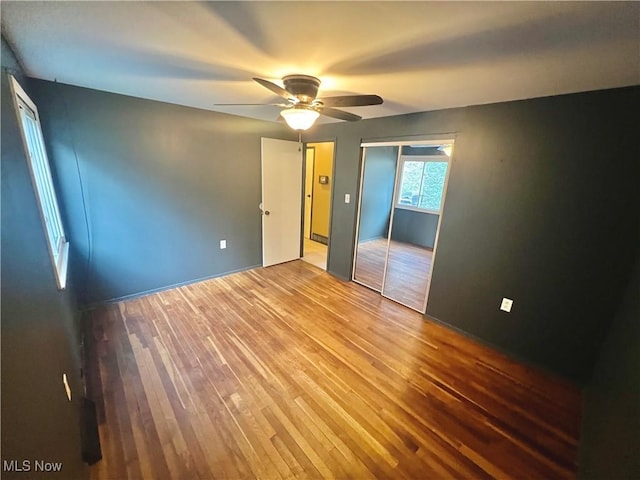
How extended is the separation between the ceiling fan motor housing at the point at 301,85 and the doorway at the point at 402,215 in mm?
2424

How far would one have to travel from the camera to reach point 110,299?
293 centimetres

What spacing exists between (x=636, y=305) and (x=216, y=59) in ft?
10.3

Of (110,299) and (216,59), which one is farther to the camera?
(110,299)

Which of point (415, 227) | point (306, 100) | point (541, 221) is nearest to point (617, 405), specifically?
point (541, 221)

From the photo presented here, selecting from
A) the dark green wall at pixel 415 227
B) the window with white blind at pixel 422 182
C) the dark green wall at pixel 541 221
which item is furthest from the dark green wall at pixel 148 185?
the dark green wall at pixel 415 227

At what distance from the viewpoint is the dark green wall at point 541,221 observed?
1.86m

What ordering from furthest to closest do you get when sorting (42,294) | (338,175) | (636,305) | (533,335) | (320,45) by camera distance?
(338,175) → (533,335) → (636,305) → (320,45) → (42,294)

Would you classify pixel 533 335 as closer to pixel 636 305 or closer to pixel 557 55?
pixel 636 305

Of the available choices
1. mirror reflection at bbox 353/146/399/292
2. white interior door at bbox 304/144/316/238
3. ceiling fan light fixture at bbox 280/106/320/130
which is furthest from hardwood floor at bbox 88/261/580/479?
white interior door at bbox 304/144/316/238

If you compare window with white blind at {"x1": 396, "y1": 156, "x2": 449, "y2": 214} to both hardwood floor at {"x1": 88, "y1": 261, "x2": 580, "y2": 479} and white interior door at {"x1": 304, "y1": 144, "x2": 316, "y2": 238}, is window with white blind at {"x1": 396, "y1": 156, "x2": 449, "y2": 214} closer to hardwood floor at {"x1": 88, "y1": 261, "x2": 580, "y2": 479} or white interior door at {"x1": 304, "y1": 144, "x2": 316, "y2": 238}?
white interior door at {"x1": 304, "y1": 144, "x2": 316, "y2": 238}

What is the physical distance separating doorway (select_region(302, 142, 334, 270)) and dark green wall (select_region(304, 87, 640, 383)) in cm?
250

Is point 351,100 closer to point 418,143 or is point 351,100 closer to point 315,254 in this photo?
point 418,143

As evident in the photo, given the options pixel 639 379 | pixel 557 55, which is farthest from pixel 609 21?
pixel 639 379
